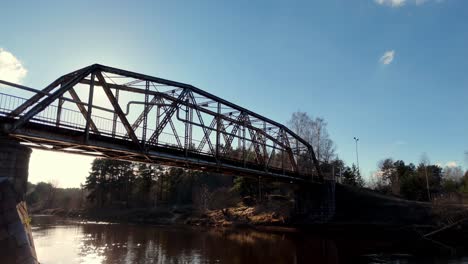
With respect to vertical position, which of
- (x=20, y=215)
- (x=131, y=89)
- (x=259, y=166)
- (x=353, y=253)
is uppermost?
(x=131, y=89)

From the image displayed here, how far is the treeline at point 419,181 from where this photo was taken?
64.1 meters

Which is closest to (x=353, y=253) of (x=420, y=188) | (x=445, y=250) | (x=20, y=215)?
(x=445, y=250)

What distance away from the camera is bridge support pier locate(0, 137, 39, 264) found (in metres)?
14.6

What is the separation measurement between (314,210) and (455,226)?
2361 cm

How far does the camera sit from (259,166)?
4628 centimetres

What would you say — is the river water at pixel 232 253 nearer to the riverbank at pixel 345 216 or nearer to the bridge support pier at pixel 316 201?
the riverbank at pixel 345 216

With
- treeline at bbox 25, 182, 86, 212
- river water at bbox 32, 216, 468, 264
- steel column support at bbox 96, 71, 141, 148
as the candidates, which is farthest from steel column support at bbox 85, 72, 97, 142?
treeline at bbox 25, 182, 86, 212

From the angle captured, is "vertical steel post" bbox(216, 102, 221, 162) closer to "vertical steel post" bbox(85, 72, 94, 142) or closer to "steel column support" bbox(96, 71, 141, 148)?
"steel column support" bbox(96, 71, 141, 148)

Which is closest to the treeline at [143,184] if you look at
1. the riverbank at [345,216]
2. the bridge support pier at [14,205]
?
the riverbank at [345,216]

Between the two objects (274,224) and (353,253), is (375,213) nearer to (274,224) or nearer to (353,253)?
(274,224)

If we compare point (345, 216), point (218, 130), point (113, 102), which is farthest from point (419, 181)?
point (113, 102)

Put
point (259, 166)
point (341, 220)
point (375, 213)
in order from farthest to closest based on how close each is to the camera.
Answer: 1. point (341, 220)
2. point (375, 213)
3. point (259, 166)

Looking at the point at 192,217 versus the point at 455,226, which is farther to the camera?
the point at 192,217

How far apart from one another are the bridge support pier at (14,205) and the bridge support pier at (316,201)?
46823 mm
